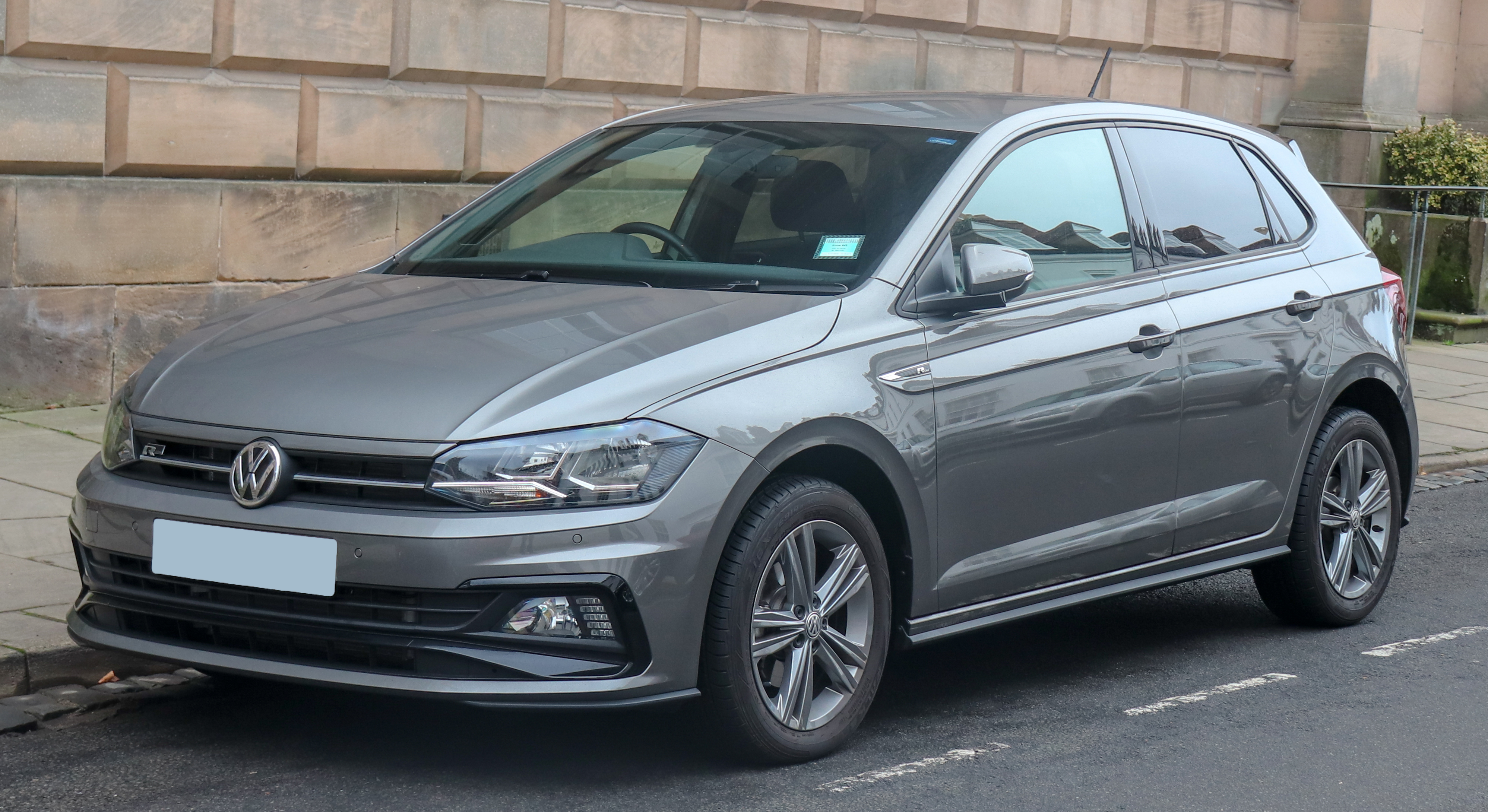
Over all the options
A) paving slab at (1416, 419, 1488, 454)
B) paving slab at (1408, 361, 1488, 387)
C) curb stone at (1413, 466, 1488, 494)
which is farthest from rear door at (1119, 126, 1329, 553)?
paving slab at (1408, 361, 1488, 387)

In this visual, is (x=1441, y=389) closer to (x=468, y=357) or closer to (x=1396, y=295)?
(x=1396, y=295)

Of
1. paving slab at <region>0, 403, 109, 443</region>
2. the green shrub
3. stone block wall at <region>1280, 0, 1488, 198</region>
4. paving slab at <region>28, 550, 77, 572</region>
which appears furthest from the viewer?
stone block wall at <region>1280, 0, 1488, 198</region>

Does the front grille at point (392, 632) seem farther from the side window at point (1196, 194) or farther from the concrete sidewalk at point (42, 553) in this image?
the side window at point (1196, 194)

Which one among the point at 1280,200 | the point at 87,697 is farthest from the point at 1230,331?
the point at 87,697

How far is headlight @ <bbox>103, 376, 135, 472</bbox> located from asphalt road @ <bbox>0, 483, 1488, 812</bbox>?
0.69 m

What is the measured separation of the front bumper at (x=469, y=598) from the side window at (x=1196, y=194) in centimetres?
207

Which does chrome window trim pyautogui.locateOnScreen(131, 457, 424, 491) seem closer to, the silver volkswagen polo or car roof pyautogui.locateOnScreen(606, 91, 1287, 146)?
the silver volkswagen polo

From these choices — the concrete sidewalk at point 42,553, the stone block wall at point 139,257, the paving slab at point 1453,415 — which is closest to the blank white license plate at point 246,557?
the concrete sidewalk at point 42,553

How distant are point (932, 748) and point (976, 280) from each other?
115 centimetres

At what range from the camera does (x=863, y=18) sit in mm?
13031

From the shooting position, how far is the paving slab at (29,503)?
6.60 metres

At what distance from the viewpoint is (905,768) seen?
14.5 feet

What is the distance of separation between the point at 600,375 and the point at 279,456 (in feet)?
2.27

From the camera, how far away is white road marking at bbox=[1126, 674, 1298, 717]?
506cm
